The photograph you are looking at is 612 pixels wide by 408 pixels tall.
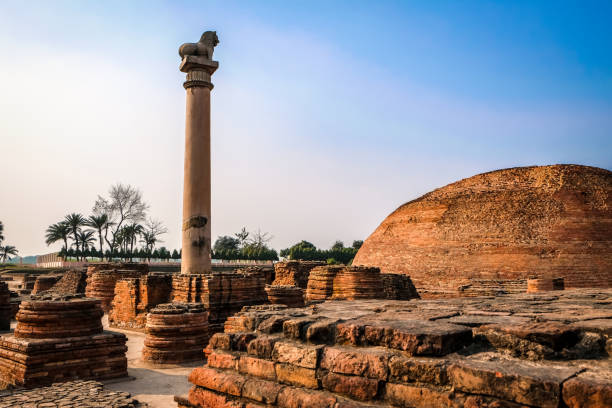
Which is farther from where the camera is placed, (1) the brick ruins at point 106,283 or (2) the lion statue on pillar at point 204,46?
(1) the brick ruins at point 106,283

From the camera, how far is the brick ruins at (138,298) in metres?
→ 9.04

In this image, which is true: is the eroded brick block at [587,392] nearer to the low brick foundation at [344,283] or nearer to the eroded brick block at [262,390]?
the eroded brick block at [262,390]

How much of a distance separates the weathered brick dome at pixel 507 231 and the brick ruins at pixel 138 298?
16.6 meters

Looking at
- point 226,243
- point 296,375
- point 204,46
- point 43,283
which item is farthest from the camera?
point 226,243

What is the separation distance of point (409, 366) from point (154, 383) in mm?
4579

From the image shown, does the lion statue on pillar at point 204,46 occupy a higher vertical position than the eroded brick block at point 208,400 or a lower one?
higher

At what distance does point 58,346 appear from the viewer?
5.68 meters

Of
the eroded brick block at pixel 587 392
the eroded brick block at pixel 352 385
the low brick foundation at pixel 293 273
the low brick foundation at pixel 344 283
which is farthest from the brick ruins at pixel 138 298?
the eroded brick block at pixel 587 392

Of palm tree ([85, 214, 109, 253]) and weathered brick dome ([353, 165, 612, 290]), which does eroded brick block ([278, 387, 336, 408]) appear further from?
palm tree ([85, 214, 109, 253])

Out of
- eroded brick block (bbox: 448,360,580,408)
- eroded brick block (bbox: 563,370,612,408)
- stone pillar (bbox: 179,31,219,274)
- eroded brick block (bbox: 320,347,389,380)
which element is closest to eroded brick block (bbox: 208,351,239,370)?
eroded brick block (bbox: 320,347,389,380)

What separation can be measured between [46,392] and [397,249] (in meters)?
22.8

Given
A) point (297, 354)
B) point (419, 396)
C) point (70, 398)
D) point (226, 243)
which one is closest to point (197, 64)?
point (70, 398)

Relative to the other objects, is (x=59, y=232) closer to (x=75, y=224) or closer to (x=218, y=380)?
(x=75, y=224)

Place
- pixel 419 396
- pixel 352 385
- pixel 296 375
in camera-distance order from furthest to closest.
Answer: pixel 296 375, pixel 352 385, pixel 419 396
